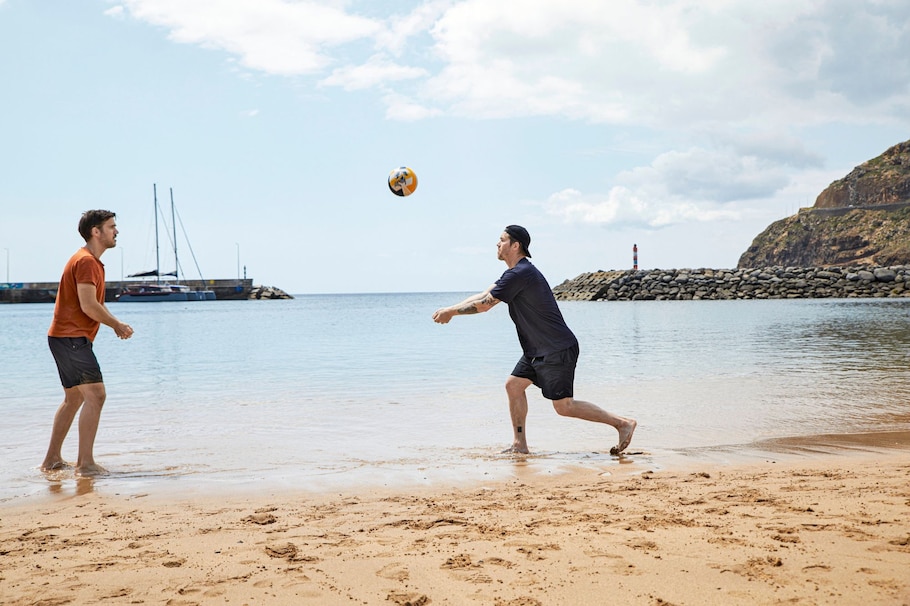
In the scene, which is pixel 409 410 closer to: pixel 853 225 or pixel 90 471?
pixel 90 471

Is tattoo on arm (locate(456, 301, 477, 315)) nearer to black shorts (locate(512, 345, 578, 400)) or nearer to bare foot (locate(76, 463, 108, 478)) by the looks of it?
black shorts (locate(512, 345, 578, 400))

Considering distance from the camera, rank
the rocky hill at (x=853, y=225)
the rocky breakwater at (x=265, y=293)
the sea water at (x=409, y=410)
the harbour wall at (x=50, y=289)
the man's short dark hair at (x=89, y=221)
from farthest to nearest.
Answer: the rocky breakwater at (x=265, y=293) < the harbour wall at (x=50, y=289) < the rocky hill at (x=853, y=225) < the sea water at (x=409, y=410) < the man's short dark hair at (x=89, y=221)

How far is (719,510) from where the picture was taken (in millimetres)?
4141

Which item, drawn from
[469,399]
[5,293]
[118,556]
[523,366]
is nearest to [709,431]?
[523,366]

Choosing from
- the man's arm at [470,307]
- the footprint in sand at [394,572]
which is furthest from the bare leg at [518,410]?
the footprint in sand at [394,572]

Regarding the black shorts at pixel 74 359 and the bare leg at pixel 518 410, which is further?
the bare leg at pixel 518 410

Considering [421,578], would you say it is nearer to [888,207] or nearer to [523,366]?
[523,366]

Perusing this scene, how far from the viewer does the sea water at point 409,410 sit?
608cm

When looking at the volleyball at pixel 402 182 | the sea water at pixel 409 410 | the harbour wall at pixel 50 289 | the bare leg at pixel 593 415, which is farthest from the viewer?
the harbour wall at pixel 50 289

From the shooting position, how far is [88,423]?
5922mm

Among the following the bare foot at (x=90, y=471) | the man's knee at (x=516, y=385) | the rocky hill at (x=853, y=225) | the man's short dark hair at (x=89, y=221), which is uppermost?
the rocky hill at (x=853, y=225)

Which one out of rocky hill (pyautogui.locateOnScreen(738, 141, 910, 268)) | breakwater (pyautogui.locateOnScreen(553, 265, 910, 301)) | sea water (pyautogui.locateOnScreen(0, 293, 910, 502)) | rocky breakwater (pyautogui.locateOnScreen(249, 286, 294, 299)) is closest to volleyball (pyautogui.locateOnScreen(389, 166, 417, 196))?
sea water (pyautogui.locateOnScreen(0, 293, 910, 502))

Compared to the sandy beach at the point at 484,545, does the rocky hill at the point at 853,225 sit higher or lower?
higher

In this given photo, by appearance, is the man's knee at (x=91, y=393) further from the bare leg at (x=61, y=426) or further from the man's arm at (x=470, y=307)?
the man's arm at (x=470, y=307)
